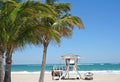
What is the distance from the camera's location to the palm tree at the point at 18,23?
13.2 meters

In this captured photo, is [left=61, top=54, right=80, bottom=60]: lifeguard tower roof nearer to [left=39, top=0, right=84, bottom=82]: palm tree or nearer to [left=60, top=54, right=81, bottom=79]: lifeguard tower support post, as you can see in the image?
[left=60, top=54, right=81, bottom=79]: lifeguard tower support post

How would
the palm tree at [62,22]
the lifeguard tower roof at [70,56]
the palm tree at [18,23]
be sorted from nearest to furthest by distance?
the palm tree at [18,23] < the palm tree at [62,22] < the lifeguard tower roof at [70,56]

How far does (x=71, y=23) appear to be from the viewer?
62.1ft

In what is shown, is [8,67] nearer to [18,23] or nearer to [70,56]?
[18,23]

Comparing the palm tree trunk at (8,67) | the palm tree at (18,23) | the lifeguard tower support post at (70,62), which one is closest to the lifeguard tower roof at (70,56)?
the lifeguard tower support post at (70,62)

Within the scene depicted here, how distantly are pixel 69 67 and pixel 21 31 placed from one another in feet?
52.2

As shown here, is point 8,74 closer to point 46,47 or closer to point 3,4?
point 3,4

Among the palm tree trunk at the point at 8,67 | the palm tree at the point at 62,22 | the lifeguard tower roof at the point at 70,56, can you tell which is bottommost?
→ the palm tree trunk at the point at 8,67

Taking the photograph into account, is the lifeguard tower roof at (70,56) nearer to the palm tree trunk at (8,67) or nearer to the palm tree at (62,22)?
the palm tree at (62,22)

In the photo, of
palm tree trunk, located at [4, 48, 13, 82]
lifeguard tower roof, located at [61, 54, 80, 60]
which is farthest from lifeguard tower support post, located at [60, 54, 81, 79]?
palm tree trunk, located at [4, 48, 13, 82]

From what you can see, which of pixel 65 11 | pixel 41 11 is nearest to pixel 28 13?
pixel 41 11

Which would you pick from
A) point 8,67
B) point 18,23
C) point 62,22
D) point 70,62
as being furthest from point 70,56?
point 18,23

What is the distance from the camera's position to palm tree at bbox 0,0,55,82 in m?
13.2

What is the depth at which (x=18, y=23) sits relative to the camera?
44.6 ft
